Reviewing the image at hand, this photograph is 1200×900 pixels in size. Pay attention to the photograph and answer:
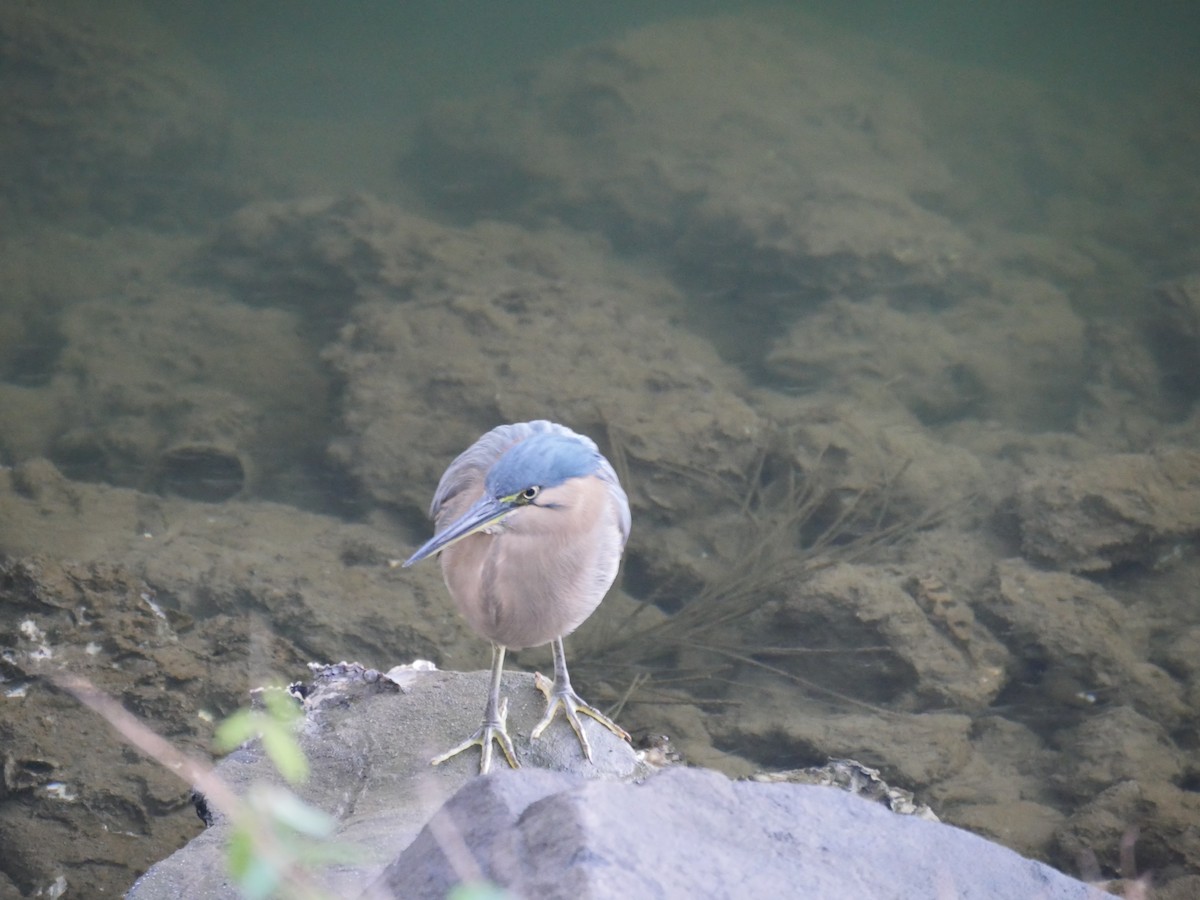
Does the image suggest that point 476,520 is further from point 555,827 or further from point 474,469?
point 555,827

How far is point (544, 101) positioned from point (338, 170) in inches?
95.8

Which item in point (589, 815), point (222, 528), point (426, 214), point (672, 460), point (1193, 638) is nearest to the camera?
point (589, 815)

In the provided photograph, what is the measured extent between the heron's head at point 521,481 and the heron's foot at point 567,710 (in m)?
0.77

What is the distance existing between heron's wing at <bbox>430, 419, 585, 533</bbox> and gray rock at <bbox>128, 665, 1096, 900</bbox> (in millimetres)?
578

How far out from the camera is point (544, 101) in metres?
10.9

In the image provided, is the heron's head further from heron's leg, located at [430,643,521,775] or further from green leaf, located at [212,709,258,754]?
green leaf, located at [212,709,258,754]

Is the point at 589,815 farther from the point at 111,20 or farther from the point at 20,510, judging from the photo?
the point at 111,20

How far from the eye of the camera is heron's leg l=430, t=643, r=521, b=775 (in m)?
2.81

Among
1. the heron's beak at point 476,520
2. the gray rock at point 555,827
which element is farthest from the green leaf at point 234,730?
the heron's beak at point 476,520

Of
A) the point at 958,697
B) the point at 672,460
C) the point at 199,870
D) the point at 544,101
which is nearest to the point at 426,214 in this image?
the point at 544,101

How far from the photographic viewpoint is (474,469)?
294cm

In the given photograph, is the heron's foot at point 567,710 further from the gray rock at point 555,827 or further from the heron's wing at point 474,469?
the heron's wing at point 474,469

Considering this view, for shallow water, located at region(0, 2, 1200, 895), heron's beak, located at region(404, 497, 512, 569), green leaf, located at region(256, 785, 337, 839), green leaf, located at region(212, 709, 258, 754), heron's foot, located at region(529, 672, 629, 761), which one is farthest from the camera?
shallow water, located at region(0, 2, 1200, 895)

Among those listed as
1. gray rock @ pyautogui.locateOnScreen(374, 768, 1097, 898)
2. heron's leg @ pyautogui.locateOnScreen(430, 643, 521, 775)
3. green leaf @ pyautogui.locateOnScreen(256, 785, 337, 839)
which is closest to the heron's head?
heron's leg @ pyautogui.locateOnScreen(430, 643, 521, 775)
